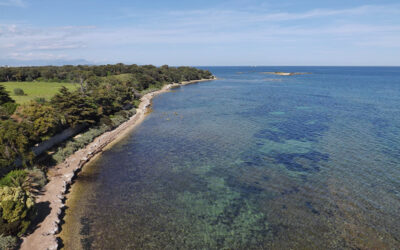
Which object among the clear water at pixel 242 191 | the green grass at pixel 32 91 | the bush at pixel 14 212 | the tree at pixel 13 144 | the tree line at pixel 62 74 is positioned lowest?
the clear water at pixel 242 191

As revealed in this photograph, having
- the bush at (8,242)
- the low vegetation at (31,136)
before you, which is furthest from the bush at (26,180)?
the bush at (8,242)

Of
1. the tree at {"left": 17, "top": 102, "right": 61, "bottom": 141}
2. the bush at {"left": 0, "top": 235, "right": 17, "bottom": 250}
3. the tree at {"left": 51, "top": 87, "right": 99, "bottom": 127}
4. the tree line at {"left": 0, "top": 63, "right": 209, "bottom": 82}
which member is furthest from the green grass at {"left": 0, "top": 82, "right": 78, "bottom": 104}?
the bush at {"left": 0, "top": 235, "right": 17, "bottom": 250}

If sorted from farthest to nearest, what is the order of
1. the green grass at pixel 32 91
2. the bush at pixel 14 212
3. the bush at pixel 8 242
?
1. the green grass at pixel 32 91
2. the bush at pixel 14 212
3. the bush at pixel 8 242

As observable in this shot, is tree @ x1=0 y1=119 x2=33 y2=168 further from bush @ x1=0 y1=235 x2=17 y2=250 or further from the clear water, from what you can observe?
bush @ x1=0 y1=235 x2=17 y2=250

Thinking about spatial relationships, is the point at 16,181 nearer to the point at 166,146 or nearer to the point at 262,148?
the point at 166,146

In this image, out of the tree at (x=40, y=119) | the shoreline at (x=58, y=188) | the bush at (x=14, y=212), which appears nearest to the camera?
the bush at (x=14, y=212)

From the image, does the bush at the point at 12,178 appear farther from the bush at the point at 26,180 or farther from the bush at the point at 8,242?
the bush at the point at 8,242

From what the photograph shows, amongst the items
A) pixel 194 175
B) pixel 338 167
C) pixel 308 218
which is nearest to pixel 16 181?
pixel 194 175
